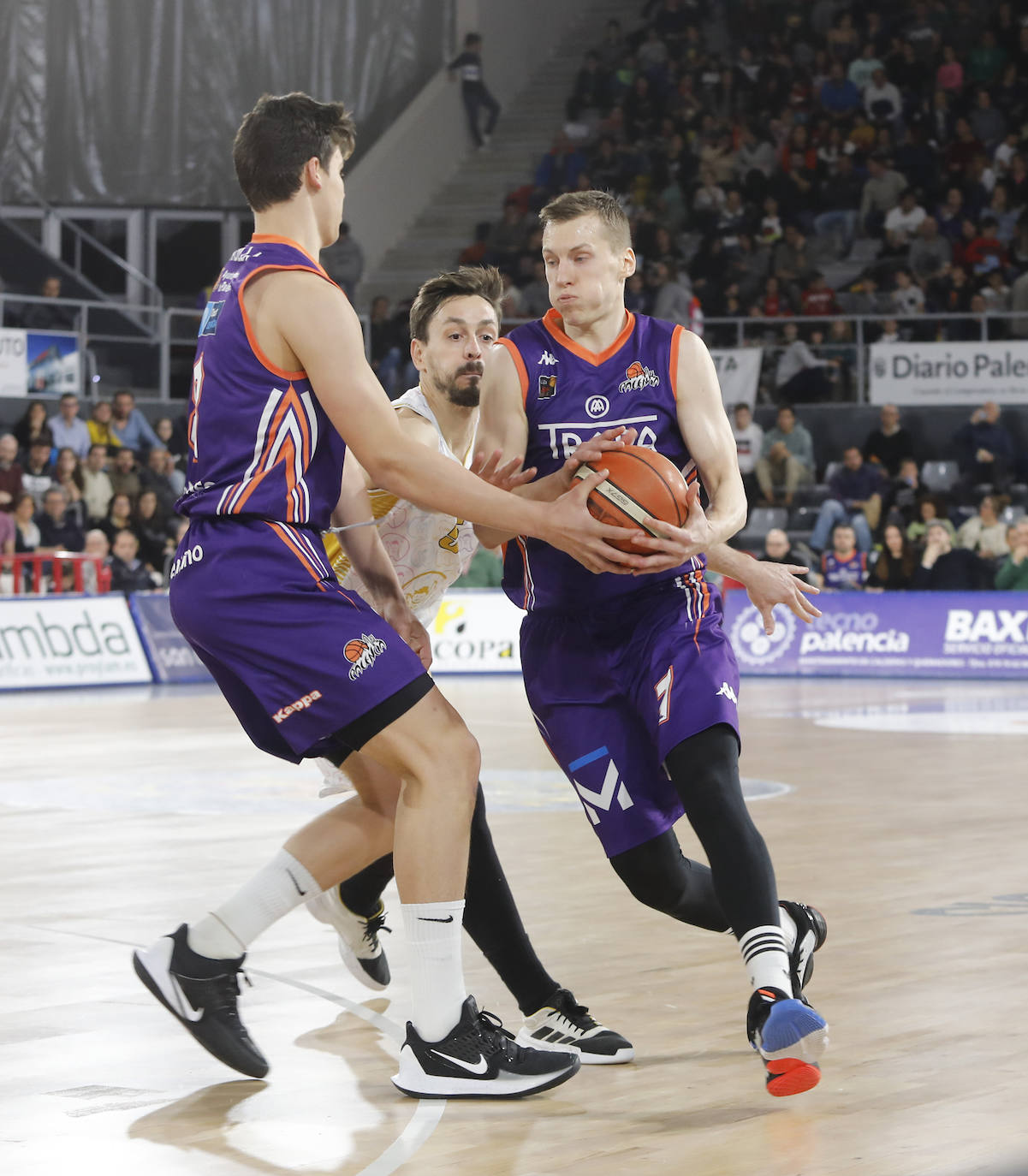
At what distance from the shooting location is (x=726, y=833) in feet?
14.4

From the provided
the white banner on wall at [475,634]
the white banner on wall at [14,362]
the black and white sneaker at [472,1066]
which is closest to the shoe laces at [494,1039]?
the black and white sneaker at [472,1066]

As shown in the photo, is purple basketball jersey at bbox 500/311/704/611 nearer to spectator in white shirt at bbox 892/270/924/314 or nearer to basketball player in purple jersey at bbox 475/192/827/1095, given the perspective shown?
basketball player in purple jersey at bbox 475/192/827/1095

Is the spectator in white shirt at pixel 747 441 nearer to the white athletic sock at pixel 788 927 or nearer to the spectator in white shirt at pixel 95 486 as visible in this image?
the spectator in white shirt at pixel 95 486

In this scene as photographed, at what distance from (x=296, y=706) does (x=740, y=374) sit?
709 inches

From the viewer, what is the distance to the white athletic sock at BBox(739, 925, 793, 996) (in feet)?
13.9

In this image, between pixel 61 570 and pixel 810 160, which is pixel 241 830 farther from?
pixel 810 160

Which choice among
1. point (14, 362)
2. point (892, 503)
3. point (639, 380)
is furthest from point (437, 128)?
point (639, 380)

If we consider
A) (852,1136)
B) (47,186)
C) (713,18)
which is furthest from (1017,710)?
(713,18)

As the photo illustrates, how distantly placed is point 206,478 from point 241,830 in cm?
454

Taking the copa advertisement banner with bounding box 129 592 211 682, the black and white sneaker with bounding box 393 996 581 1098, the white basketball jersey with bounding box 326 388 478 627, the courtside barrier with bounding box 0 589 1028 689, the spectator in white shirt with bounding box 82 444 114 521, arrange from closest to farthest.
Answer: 1. the black and white sneaker with bounding box 393 996 581 1098
2. the white basketball jersey with bounding box 326 388 478 627
3. the courtside barrier with bounding box 0 589 1028 689
4. the copa advertisement banner with bounding box 129 592 211 682
5. the spectator in white shirt with bounding box 82 444 114 521

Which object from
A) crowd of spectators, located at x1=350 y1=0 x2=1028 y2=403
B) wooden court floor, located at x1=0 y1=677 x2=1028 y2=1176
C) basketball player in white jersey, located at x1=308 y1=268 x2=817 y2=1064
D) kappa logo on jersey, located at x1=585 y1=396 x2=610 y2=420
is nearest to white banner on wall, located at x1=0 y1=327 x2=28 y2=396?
crowd of spectators, located at x1=350 y1=0 x2=1028 y2=403

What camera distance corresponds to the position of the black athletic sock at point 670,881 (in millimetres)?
4734

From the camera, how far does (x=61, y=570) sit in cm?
1816

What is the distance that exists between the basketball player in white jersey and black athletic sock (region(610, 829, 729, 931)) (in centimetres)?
33
